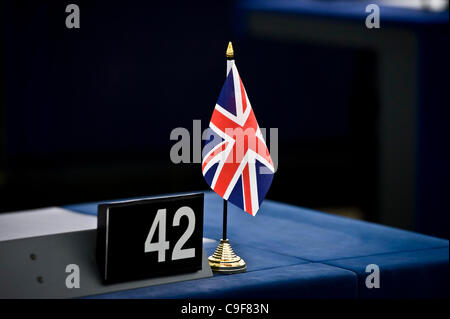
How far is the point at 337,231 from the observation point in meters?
2.56

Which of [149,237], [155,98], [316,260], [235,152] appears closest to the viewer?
[149,237]

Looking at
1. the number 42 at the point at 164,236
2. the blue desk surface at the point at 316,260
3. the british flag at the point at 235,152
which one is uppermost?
the british flag at the point at 235,152

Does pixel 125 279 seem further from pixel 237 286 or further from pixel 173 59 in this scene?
pixel 173 59

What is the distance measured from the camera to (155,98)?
25.2 ft

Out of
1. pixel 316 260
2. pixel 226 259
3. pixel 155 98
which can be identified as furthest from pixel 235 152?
pixel 155 98

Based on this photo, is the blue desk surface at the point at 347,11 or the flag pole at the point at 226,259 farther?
the blue desk surface at the point at 347,11

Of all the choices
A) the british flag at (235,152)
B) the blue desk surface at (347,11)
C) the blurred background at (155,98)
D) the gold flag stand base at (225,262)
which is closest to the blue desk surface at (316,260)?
the gold flag stand base at (225,262)

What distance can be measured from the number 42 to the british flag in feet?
0.42

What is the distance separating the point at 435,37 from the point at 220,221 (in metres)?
1.77

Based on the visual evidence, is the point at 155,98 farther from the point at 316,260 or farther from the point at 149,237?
the point at 149,237

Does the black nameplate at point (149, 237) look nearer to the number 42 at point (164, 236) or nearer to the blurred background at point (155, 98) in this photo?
the number 42 at point (164, 236)

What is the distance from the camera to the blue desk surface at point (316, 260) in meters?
1.86

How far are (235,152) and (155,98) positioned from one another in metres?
5.81
